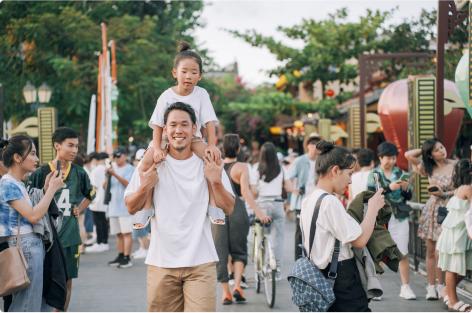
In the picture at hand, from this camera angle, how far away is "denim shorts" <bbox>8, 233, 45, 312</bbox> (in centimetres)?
650

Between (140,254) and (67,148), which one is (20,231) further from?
(140,254)

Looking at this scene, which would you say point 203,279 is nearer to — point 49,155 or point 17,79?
A: point 49,155

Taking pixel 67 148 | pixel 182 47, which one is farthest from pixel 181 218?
pixel 67 148

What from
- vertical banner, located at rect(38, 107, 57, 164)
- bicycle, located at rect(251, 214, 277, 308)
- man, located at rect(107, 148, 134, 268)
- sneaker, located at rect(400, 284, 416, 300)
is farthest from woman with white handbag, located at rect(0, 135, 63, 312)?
vertical banner, located at rect(38, 107, 57, 164)

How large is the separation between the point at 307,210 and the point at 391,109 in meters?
13.1

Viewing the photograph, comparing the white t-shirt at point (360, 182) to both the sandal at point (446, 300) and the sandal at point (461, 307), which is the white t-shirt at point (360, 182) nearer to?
the sandal at point (446, 300)

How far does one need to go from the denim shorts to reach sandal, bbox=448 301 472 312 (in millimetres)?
4608

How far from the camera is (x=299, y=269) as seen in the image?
5.44m

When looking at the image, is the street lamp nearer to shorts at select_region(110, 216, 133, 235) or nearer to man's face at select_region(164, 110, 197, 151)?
shorts at select_region(110, 216, 133, 235)

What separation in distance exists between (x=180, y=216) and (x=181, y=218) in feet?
0.05

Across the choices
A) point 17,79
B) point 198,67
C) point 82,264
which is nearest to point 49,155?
point 82,264

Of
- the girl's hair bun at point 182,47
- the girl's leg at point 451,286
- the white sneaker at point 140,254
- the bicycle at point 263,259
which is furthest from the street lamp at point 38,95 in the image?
the girl's hair bun at point 182,47

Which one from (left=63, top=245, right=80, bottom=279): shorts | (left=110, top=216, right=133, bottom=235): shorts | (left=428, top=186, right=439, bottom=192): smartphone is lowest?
(left=110, top=216, right=133, bottom=235): shorts

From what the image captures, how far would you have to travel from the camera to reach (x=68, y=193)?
8.52 m
